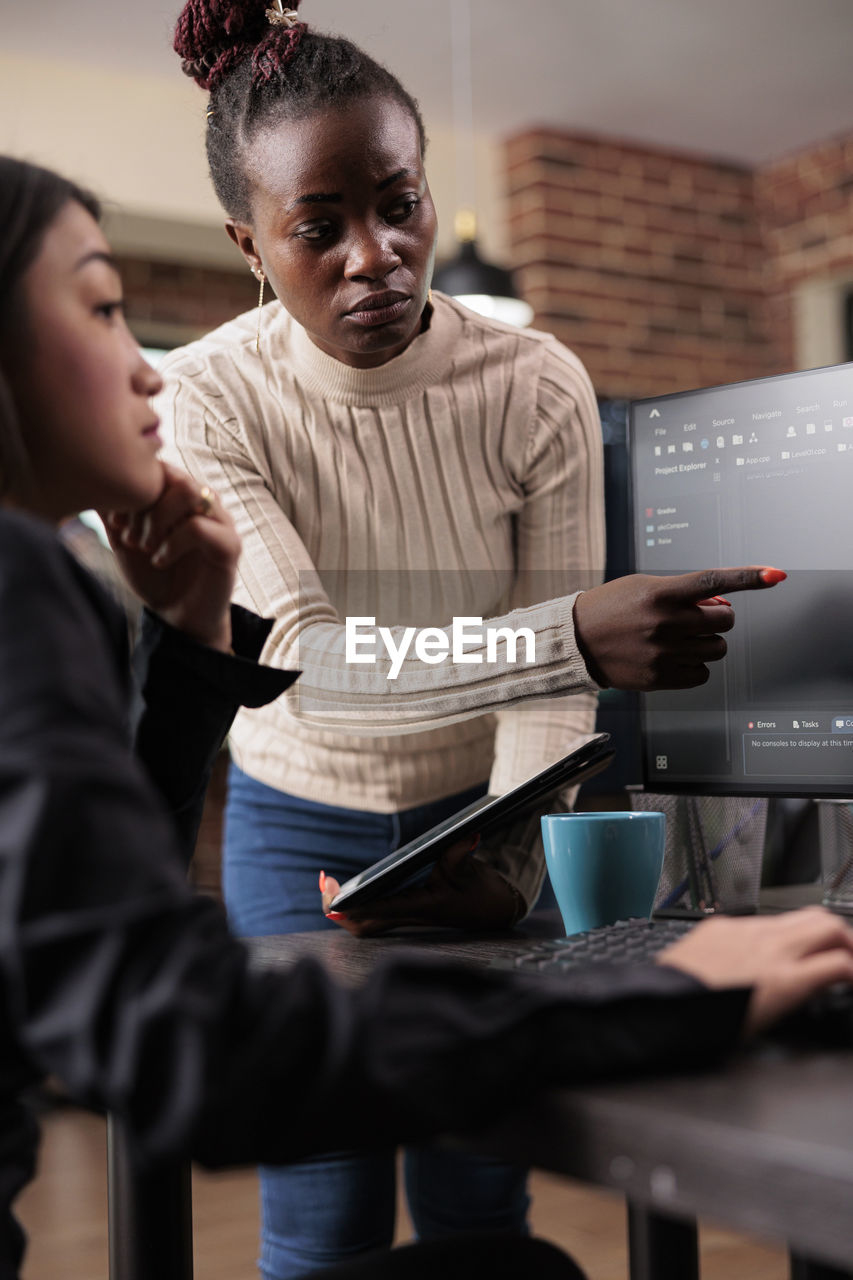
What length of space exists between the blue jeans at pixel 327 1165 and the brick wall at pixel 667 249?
11.0ft

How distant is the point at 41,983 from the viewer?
496 millimetres

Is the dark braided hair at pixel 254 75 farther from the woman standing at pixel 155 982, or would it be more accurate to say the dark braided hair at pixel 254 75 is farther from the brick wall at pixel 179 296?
the brick wall at pixel 179 296

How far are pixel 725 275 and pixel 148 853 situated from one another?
4.69 metres

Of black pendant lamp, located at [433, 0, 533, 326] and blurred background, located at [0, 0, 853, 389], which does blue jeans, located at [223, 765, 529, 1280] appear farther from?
blurred background, located at [0, 0, 853, 389]

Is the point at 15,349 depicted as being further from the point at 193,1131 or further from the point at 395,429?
the point at 395,429

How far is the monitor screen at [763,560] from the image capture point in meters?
1.00

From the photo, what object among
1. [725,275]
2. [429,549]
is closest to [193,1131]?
[429,549]

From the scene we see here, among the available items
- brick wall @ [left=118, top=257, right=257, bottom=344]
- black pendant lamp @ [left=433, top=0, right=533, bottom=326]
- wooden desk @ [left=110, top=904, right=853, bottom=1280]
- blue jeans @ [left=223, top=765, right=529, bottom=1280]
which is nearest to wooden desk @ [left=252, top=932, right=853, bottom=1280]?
wooden desk @ [left=110, top=904, right=853, bottom=1280]

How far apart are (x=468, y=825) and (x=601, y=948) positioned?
0.21m

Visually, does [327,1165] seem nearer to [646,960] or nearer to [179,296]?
[646,960]

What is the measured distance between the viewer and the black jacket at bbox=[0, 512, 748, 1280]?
1.60ft

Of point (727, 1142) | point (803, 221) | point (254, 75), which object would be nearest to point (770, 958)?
point (727, 1142)

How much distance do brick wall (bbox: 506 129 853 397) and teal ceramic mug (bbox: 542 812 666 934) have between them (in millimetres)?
3585

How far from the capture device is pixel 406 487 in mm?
1310
